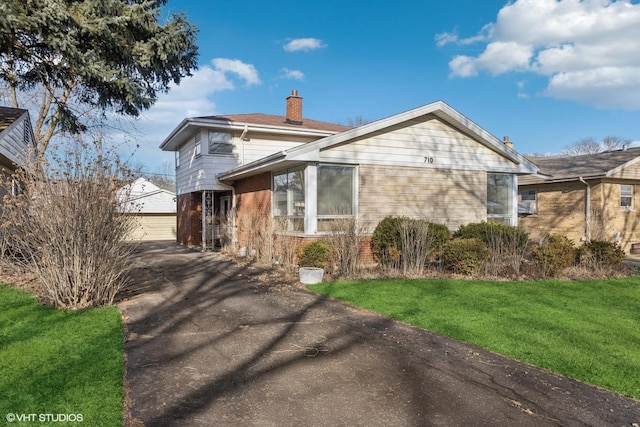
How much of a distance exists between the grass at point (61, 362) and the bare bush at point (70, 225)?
0.47 m

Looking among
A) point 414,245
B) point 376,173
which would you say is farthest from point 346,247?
point 376,173

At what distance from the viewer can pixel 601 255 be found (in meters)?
11.6

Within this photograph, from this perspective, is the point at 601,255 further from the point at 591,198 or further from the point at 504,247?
the point at 591,198

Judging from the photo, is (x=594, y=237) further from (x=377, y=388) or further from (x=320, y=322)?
(x=377, y=388)

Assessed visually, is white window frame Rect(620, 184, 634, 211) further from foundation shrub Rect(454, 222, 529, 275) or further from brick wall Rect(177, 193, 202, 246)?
brick wall Rect(177, 193, 202, 246)

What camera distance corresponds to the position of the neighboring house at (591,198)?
1775cm

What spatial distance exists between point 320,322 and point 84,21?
9154 mm

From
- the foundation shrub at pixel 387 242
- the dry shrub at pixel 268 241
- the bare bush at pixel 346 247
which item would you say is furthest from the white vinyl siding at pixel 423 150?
the dry shrub at pixel 268 241

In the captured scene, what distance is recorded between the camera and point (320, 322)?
657 cm

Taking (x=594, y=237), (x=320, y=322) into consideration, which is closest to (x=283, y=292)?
(x=320, y=322)

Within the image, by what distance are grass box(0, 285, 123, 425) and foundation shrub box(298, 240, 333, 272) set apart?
190 inches

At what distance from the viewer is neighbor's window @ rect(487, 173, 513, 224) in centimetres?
1496

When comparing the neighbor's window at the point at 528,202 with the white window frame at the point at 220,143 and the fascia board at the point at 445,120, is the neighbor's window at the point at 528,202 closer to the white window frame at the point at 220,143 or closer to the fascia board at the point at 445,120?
the fascia board at the point at 445,120

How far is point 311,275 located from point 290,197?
369cm
